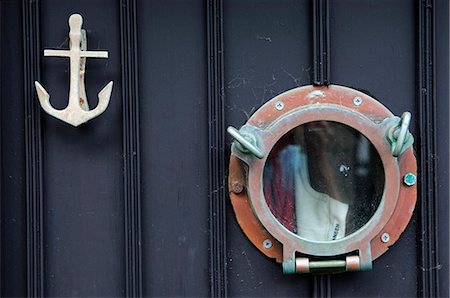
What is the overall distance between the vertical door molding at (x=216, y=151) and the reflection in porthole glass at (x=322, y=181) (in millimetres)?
107

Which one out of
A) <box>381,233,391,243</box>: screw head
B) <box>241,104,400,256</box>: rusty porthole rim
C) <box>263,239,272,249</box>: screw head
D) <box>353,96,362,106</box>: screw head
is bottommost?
<box>263,239,272,249</box>: screw head

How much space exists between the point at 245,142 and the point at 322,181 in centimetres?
24

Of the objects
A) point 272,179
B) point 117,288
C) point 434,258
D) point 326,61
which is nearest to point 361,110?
point 326,61

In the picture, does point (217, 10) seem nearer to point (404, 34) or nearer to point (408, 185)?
point (404, 34)

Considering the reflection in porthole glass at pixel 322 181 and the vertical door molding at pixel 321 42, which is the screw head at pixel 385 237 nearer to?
the reflection in porthole glass at pixel 322 181

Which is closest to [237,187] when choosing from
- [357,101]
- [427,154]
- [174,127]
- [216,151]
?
[216,151]

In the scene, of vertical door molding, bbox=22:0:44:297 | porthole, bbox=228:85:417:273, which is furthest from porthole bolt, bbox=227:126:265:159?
vertical door molding, bbox=22:0:44:297

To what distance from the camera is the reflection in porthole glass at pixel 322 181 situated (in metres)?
1.73

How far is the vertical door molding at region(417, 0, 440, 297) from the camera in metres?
1.75

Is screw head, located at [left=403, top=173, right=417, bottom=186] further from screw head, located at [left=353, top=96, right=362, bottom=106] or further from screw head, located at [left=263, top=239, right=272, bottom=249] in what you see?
screw head, located at [left=263, top=239, right=272, bottom=249]

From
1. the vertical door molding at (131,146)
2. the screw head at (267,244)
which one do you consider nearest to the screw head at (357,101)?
the screw head at (267,244)

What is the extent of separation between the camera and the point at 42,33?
1.74 meters

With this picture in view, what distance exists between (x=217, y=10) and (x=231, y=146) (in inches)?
11.8

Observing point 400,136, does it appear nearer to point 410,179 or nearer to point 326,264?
point 410,179
